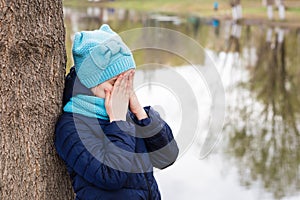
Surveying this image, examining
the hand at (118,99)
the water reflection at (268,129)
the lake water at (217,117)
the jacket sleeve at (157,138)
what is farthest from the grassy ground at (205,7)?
the hand at (118,99)

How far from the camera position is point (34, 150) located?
216 centimetres

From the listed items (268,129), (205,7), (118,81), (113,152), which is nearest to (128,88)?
(118,81)

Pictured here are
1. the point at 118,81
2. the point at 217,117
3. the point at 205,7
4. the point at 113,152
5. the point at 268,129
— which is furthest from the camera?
the point at 205,7

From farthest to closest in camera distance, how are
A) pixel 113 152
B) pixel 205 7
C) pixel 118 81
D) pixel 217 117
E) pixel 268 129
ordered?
pixel 205 7 → pixel 268 129 → pixel 217 117 → pixel 118 81 → pixel 113 152

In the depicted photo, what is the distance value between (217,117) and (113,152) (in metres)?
3.94

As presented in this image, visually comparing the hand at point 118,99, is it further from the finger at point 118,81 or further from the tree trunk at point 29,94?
the tree trunk at point 29,94

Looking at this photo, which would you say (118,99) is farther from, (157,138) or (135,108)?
(157,138)

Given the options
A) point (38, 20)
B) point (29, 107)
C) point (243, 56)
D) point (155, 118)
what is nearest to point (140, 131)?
point (155, 118)

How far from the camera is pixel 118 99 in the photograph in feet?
→ 6.88

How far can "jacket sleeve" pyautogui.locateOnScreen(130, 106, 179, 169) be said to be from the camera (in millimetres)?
2145

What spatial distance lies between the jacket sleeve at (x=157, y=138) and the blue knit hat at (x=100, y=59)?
0.21 meters

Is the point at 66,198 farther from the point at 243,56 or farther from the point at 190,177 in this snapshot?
the point at 243,56

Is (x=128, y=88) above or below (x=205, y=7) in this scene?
above

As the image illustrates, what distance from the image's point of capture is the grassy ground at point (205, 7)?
30.7 m
